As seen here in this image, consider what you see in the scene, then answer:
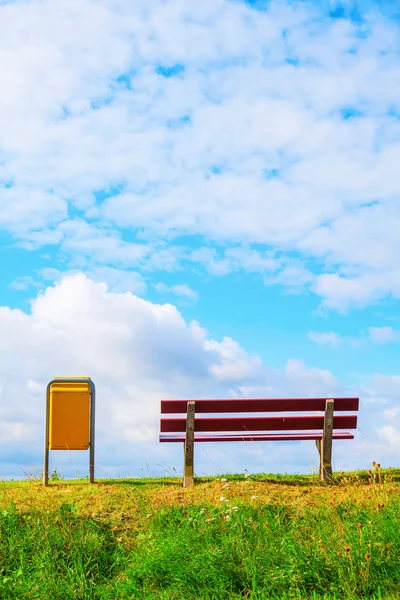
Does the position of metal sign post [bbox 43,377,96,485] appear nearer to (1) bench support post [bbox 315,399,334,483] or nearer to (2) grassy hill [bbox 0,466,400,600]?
(2) grassy hill [bbox 0,466,400,600]

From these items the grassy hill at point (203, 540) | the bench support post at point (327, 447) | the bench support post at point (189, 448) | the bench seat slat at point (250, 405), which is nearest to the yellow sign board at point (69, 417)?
the grassy hill at point (203, 540)

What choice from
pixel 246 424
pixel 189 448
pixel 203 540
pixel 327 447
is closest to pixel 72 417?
pixel 189 448

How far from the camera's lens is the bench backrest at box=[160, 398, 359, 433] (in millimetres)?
11281

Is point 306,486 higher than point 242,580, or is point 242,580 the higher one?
point 306,486

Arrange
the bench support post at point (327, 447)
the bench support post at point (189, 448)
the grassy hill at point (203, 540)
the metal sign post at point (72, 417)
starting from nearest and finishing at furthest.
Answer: the grassy hill at point (203, 540) < the bench support post at point (189, 448) < the bench support post at point (327, 447) < the metal sign post at point (72, 417)

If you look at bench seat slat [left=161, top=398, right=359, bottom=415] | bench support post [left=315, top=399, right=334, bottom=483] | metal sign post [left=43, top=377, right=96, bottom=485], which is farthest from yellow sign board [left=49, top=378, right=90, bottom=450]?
bench support post [left=315, top=399, right=334, bottom=483]

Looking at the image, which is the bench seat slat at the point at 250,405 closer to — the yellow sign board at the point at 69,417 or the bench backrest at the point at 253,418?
the bench backrest at the point at 253,418

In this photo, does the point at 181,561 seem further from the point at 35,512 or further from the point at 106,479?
the point at 106,479

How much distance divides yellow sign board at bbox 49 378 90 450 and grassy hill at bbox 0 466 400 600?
29.6 inches

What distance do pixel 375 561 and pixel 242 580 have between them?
144 centimetres

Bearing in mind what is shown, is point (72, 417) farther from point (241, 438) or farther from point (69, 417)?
point (241, 438)

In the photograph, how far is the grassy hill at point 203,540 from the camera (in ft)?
24.3

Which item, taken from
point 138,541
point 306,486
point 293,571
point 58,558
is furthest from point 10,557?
point 306,486

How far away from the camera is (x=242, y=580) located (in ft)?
24.6
